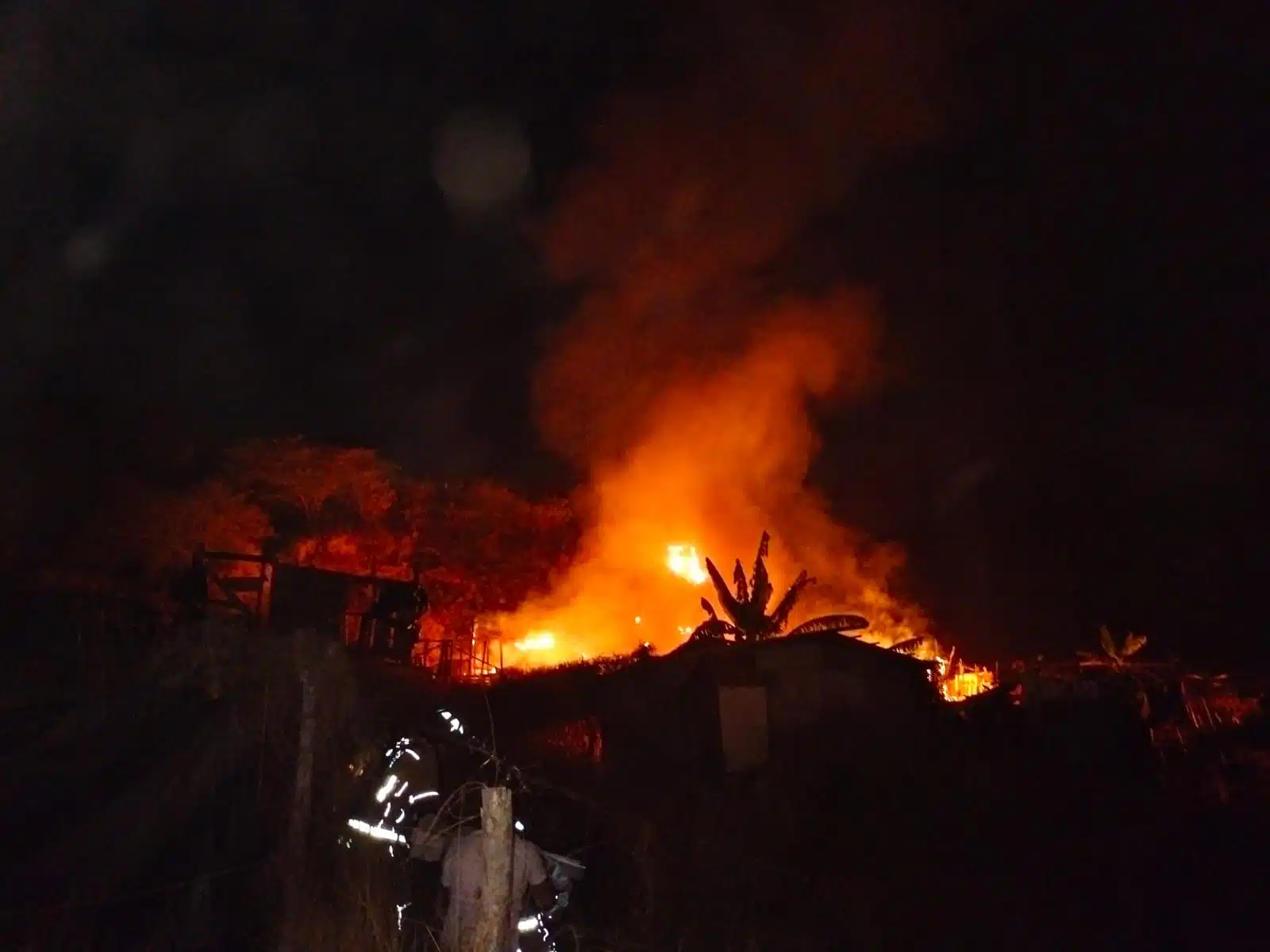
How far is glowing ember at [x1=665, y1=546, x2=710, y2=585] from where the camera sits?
36.1m

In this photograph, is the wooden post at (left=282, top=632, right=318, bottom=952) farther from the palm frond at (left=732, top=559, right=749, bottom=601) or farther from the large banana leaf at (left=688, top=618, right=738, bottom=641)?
the palm frond at (left=732, top=559, right=749, bottom=601)

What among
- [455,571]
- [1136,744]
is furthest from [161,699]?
[455,571]

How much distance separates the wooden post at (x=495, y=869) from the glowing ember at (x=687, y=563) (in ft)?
103

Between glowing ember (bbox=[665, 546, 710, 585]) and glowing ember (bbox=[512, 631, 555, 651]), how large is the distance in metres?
5.54

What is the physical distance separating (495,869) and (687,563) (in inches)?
1272

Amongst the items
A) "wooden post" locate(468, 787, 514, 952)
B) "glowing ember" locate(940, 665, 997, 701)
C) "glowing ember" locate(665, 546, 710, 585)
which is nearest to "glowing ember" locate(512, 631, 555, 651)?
"glowing ember" locate(665, 546, 710, 585)

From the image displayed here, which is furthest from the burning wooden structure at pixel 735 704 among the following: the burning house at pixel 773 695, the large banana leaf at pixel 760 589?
the large banana leaf at pixel 760 589

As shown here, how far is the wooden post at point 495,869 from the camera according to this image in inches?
179

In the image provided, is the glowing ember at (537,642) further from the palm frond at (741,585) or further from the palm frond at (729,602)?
the palm frond at (729,602)

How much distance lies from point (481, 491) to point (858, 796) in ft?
73.6

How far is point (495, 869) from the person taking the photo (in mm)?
4531

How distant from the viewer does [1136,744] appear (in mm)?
15227

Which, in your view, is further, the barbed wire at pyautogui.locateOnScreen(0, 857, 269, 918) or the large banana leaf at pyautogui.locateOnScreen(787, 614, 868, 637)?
the large banana leaf at pyautogui.locateOnScreen(787, 614, 868, 637)

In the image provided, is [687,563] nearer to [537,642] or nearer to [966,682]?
[537,642]
